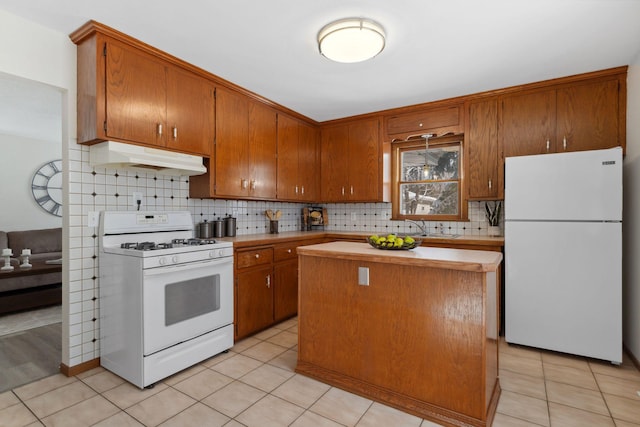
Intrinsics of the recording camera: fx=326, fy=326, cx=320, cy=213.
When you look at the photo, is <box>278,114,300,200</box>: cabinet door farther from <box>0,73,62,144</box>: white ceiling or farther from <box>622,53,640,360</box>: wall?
<box>622,53,640,360</box>: wall

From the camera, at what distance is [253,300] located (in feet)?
10.0

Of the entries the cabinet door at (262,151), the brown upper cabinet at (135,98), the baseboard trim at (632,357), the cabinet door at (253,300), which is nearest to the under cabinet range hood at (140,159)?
the brown upper cabinet at (135,98)

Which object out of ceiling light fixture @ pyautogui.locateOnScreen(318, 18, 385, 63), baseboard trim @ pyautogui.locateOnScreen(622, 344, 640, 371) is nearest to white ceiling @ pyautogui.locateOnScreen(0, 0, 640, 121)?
ceiling light fixture @ pyautogui.locateOnScreen(318, 18, 385, 63)

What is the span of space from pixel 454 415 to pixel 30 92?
15.5 ft

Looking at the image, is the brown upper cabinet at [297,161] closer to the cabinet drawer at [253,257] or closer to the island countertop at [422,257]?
the cabinet drawer at [253,257]

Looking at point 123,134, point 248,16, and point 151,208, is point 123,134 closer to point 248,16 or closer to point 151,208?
point 151,208

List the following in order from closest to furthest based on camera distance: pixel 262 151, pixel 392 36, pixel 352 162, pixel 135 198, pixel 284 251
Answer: pixel 392 36, pixel 135 198, pixel 284 251, pixel 262 151, pixel 352 162

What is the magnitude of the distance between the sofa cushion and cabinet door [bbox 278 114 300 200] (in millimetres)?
3802

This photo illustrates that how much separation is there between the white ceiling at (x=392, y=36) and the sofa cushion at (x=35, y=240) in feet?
12.9

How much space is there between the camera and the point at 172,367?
2.28 m

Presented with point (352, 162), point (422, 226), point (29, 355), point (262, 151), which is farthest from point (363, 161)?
point (29, 355)

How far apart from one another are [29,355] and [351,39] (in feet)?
11.4

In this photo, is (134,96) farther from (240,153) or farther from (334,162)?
(334,162)

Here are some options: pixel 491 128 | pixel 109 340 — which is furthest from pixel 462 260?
pixel 109 340
